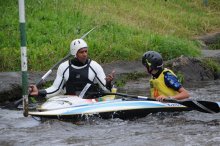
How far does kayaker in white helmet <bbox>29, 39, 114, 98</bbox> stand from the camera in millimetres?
9164

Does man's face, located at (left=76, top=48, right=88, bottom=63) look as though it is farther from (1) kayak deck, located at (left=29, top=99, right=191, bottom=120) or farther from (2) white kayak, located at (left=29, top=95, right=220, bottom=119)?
(1) kayak deck, located at (left=29, top=99, right=191, bottom=120)

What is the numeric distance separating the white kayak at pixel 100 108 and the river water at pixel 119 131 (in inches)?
5.5

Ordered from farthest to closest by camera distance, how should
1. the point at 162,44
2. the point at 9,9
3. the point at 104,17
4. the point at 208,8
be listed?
the point at 208,8
the point at 104,17
the point at 9,9
the point at 162,44

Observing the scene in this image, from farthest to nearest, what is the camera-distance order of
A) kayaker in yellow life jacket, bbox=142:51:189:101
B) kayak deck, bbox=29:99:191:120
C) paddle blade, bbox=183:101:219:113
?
paddle blade, bbox=183:101:219:113, kayaker in yellow life jacket, bbox=142:51:189:101, kayak deck, bbox=29:99:191:120

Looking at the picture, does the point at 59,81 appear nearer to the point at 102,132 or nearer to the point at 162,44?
the point at 102,132

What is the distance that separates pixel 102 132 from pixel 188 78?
6.30 metres

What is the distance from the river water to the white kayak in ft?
0.46

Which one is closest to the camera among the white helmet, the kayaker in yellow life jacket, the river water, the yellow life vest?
the river water

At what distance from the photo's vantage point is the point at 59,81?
30.8 ft

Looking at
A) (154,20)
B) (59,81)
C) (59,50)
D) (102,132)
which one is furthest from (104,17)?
(102,132)

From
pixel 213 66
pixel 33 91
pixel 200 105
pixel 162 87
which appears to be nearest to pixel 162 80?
pixel 162 87

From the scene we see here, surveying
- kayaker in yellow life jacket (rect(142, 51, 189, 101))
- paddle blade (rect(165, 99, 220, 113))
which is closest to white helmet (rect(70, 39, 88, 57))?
kayaker in yellow life jacket (rect(142, 51, 189, 101))

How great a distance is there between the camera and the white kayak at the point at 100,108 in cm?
863

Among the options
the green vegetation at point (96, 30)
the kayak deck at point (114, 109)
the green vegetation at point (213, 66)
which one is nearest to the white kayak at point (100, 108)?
the kayak deck at point (114, 109)
